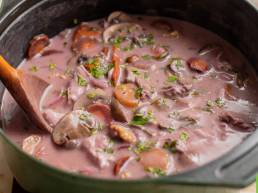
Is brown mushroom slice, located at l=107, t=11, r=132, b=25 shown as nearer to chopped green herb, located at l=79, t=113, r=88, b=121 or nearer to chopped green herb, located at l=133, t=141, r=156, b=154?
chopped green herb, located at l=79, t=113, r=88, b=121

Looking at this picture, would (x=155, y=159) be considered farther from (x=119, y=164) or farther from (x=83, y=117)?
(x=83, y=117)

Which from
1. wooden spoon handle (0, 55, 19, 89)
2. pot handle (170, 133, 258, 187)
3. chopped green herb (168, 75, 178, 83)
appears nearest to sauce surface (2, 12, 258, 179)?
chopped green herb (168, 75, 178, 83)

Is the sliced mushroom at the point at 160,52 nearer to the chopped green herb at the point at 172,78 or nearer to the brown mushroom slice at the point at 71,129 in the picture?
the chopped green herb at the point at 172,78

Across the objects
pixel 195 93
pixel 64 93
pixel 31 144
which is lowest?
pixel 31 144

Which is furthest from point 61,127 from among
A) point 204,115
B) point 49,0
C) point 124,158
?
point 49,0

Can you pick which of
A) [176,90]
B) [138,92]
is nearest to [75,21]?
[138,92]

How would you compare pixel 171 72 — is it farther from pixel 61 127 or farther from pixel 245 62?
pixel 61 127

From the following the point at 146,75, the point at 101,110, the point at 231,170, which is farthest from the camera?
the point at 146,75
